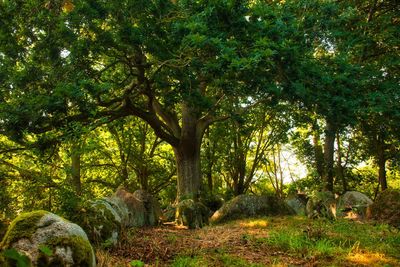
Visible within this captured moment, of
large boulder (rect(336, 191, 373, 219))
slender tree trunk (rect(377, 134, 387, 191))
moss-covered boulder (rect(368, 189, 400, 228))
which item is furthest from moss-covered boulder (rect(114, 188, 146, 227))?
slender tree trunk (rect(377, 134, 387, 191))

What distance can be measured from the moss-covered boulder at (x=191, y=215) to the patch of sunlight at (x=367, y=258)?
6260mm

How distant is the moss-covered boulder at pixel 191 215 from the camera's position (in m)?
12.3

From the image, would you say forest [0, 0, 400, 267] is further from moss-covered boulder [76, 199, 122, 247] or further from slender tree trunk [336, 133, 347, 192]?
slender tree trunk [336, 133, 347, 192]

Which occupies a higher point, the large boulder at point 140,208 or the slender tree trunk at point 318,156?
the slender tree trunk at point 318,156

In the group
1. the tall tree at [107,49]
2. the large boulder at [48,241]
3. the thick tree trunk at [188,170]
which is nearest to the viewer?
the large boulder at [48,241]

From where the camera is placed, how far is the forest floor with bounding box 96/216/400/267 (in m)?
6.37

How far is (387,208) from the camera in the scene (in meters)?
10.5

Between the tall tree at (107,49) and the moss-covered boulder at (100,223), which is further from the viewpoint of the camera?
the tall tree at (107,49)

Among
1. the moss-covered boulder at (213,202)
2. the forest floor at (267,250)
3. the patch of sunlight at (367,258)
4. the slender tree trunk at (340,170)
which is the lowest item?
the patch of sunlight at (367,258)

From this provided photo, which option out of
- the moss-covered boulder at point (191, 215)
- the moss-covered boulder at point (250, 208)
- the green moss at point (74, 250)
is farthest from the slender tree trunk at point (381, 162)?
the green moss at point (74, 250)

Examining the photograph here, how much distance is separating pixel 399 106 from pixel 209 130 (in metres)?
12.2

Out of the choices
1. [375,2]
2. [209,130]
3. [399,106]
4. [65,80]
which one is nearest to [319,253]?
[399,106]

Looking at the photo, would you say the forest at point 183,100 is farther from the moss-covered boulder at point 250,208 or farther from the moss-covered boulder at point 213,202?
the moss-covered boulder at point 213,202

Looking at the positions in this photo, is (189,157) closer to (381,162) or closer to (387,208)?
(387,208)
